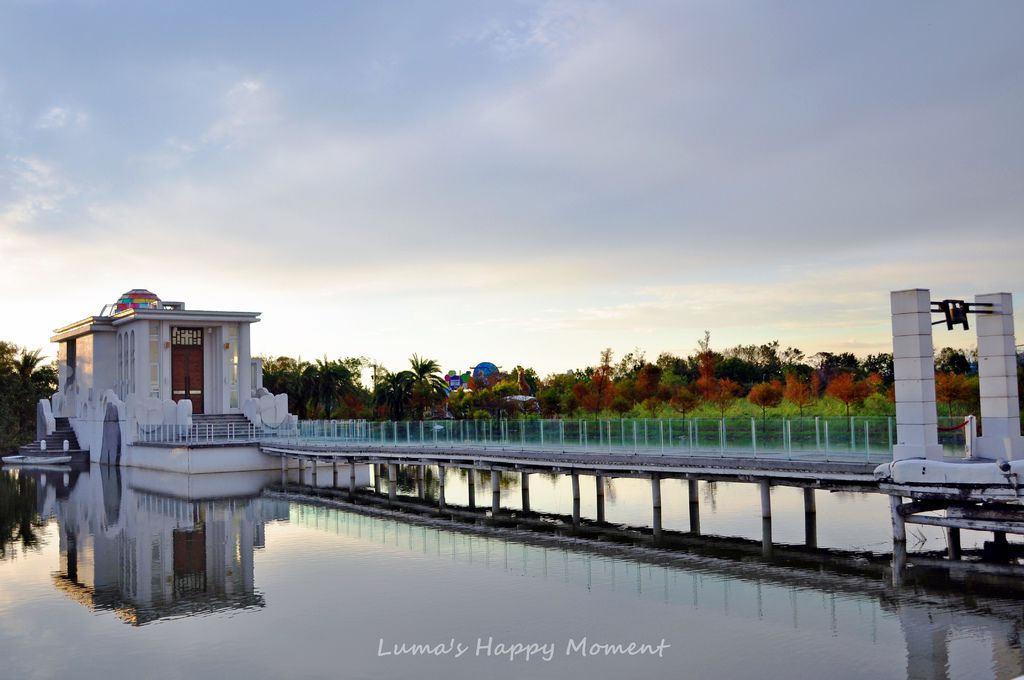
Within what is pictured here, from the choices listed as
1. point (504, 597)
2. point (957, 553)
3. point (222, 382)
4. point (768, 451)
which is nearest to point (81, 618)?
point (504, 597)

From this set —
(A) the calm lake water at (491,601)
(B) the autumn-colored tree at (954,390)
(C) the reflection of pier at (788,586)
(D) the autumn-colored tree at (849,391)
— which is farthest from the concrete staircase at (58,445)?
(B) the autumn-colored tree at (954,390)

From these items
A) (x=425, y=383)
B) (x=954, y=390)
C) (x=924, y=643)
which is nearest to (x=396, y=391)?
(x=425, y=383)

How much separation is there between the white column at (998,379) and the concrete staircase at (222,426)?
39049mm

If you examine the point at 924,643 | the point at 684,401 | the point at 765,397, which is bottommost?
the point at 924,643

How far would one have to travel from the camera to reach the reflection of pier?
15.6 meters

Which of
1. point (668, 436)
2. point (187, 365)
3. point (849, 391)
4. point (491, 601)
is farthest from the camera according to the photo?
point (187, 365)

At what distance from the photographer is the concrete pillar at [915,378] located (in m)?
20.9

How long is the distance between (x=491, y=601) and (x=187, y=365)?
44.3 metres

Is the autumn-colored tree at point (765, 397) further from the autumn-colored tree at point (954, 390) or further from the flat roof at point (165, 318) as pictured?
the flat roof at point (165, 318)

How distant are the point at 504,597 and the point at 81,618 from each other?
858 cm

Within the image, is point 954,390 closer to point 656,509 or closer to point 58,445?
point 656,509

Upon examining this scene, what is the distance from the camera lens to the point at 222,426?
5391cm

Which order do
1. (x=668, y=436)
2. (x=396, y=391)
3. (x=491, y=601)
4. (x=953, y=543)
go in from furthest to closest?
(x=396, y=391) → (x=668, y=436) → (x=953, y=543) → (x=491, y=601)

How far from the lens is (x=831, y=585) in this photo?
1936cm
